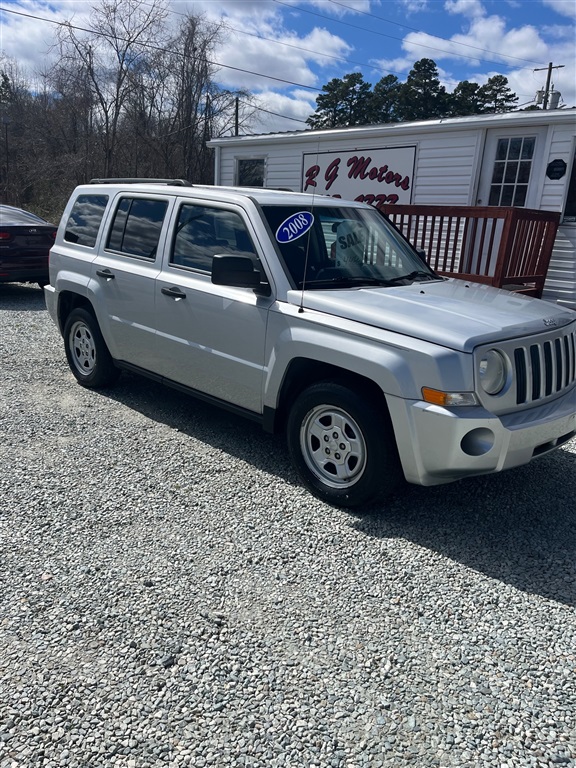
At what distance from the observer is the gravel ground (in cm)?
218

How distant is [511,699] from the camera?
238 centimetres

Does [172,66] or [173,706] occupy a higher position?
[172,66]

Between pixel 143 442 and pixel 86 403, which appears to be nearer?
pixel 143 442

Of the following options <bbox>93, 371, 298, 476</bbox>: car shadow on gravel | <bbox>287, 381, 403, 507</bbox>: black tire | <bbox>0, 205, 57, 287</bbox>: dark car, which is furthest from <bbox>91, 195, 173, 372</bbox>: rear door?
<bbox>0, 205, 57, 287</bbox>: dark car

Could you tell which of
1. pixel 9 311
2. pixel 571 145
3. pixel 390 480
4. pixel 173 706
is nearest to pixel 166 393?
pixel 390 480

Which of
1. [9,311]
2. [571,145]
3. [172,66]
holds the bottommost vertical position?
[9,311]

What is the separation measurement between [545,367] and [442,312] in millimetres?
703

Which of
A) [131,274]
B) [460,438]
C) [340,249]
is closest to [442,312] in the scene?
[460,438]

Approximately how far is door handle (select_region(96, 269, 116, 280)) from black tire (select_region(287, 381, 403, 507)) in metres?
2.31

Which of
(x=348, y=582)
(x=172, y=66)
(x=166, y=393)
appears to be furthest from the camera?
(x=172, y=66)

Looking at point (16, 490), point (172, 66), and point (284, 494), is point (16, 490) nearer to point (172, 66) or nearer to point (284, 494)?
point (284, 494)

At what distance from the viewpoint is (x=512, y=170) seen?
1014 centimetres

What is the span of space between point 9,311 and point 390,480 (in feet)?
26.9

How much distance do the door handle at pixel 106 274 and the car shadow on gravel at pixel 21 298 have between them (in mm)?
5208
